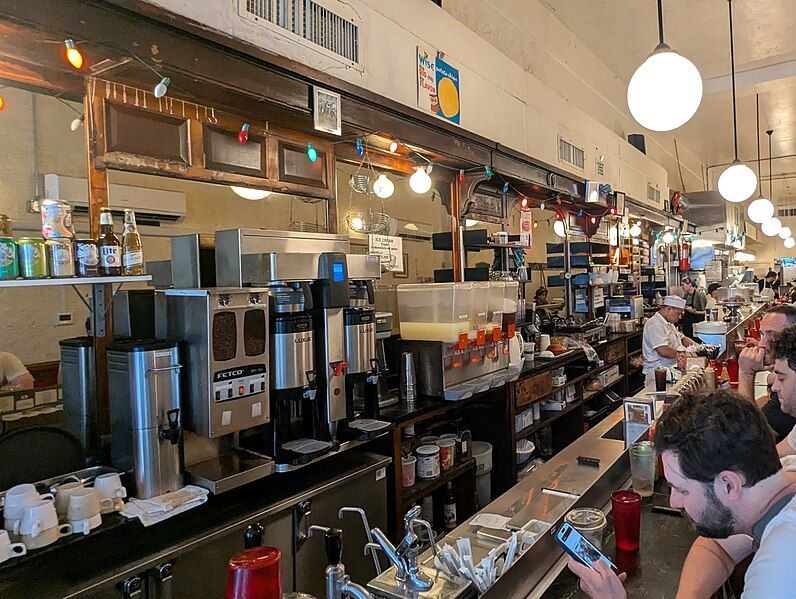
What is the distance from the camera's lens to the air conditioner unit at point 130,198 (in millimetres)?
2604

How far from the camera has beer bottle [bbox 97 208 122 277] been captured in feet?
7.01

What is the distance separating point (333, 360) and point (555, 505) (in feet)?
3.93

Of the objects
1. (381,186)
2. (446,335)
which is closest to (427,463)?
(446,335)

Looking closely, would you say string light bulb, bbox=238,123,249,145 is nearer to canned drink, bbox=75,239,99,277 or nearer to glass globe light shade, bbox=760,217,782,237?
canned drink, bbox=75,239,99,277

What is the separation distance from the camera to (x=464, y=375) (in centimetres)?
380

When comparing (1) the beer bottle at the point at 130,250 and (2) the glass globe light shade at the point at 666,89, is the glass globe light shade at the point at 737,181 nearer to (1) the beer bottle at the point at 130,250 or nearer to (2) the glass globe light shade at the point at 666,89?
(2) the glass globe light shade at the point at 666,89

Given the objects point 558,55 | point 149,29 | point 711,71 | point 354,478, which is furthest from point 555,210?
point 149,29

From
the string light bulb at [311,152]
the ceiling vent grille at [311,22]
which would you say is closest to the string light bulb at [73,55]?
the ceiling vent grille at [311,22]

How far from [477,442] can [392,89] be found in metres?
2.58

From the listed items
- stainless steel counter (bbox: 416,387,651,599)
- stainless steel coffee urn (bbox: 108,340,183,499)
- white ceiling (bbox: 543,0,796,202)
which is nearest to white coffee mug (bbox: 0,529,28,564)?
stainless steel coffee urn (bbox: 108,340,183,499)

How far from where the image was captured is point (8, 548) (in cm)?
166

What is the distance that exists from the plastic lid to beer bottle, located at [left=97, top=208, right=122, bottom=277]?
186 cm

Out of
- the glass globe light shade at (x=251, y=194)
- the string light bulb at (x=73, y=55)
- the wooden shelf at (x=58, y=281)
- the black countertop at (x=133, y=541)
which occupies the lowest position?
the black countertop at (x=133, y=541)

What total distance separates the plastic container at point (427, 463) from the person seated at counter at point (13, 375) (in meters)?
2.29
